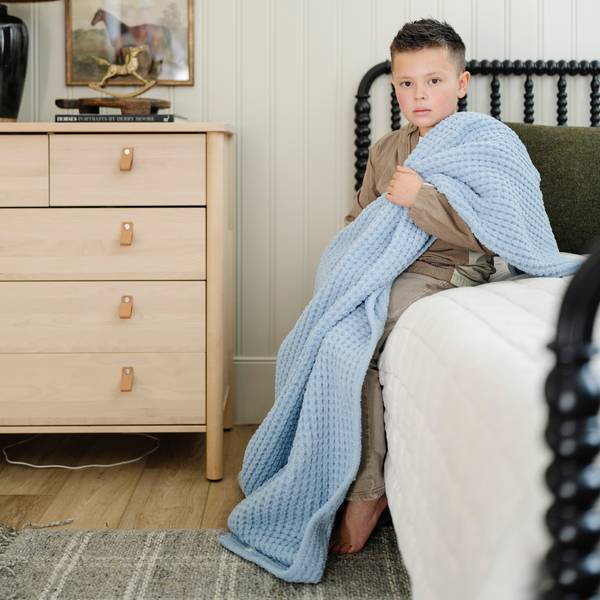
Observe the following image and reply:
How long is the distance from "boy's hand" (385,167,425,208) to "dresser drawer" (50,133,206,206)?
1.54 feet

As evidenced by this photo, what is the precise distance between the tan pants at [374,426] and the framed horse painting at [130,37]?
1058 mm

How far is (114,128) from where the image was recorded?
4.38 ft

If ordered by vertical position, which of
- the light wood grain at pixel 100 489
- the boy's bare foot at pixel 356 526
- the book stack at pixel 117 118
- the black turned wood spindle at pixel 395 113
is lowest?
the light wood grain at pixel 100 489

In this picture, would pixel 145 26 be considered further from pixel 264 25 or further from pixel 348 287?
pixel 348 287

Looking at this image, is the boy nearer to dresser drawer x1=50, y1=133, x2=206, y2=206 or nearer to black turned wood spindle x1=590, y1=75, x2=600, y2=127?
dresser drawer x1=50, y1=133, x2=206, y2=206

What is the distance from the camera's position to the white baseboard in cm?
185

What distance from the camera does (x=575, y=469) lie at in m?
0.38

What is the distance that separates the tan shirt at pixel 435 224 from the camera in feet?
3.58

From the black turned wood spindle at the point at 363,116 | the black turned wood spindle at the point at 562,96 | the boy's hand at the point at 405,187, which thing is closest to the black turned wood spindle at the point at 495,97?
the black turned wood spindle at the point at 562,96

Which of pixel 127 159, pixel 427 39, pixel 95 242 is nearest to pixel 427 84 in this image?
pixel 427 39

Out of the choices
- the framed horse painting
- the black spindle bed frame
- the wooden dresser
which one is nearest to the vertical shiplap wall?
the framed horse painting

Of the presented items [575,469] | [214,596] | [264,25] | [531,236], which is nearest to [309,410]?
[214,596]

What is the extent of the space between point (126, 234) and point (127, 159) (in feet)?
0.56

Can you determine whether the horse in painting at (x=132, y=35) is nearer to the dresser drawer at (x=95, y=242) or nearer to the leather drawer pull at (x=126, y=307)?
the dresser drawer at (x=95, y=242)
